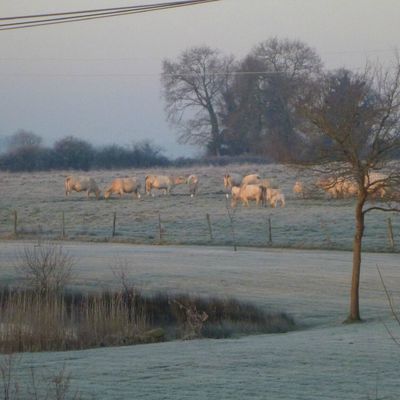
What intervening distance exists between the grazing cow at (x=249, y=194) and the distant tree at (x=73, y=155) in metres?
43.7

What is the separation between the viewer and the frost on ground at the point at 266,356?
12.4 metres

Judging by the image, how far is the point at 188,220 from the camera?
5872 cm

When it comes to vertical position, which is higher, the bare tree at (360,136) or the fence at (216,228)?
the bare tree at (360,136)

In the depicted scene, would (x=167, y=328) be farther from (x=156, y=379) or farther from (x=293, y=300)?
(x=156, y=379)

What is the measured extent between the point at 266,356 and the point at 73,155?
9466cm

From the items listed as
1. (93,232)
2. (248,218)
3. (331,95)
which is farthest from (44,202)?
(331,95)

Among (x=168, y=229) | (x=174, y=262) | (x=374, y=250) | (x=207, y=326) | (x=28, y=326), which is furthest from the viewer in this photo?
(x=168, y=229)

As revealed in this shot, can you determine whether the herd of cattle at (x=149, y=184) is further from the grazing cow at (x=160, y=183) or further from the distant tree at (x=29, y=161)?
the distant tree at (x=29, y=161)

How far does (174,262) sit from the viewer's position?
41.0m

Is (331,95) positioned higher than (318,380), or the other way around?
(331,95)

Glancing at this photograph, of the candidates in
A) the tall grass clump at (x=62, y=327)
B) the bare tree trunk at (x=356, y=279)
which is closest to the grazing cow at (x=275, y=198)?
the bare tree trunk at (x=356, y=279)

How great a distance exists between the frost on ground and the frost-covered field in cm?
1290

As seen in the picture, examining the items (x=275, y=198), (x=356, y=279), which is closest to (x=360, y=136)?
(x=356, y=279)

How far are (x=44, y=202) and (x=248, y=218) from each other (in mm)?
18068
